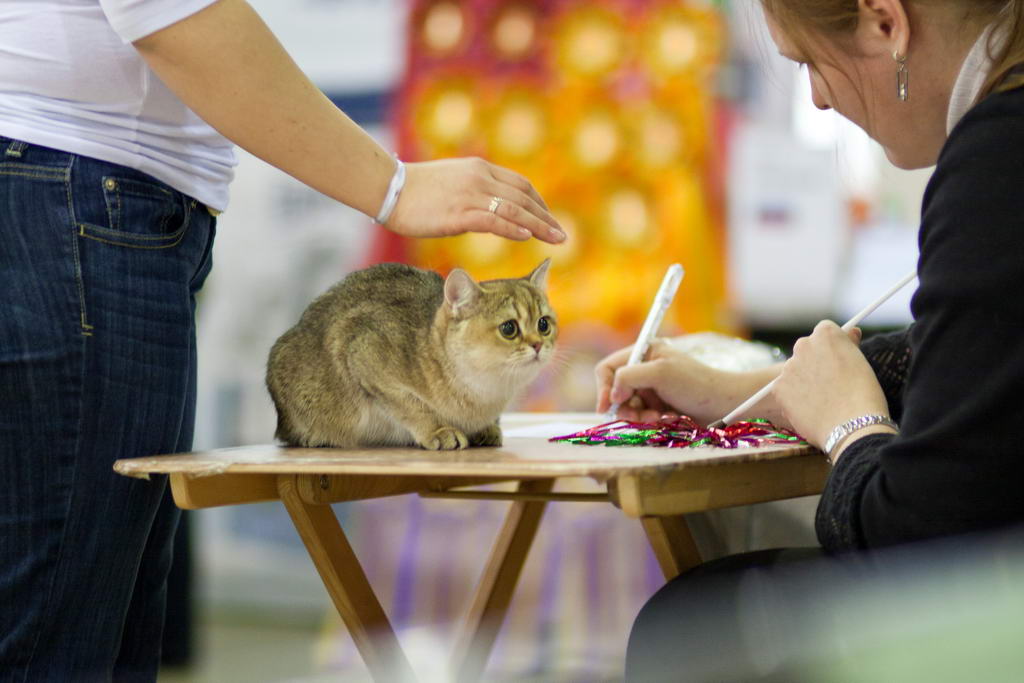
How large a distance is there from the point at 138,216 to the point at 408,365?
32cm

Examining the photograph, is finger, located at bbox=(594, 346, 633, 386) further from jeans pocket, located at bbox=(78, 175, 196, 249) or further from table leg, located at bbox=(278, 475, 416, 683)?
jeans pocket, located at bbox=(78, 175, 196, 249)

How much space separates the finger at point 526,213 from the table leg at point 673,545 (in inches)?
13.2

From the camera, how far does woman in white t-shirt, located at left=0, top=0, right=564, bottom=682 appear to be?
3.00 ft

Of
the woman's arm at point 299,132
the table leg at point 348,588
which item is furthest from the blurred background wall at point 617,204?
the woman's arm at point 299,132

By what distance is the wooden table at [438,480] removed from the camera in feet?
2.56

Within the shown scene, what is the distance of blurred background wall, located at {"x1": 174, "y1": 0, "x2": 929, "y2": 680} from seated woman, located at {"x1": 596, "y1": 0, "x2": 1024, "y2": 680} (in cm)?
135

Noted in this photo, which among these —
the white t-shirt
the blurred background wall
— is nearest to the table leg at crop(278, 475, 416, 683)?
the white t-shirt

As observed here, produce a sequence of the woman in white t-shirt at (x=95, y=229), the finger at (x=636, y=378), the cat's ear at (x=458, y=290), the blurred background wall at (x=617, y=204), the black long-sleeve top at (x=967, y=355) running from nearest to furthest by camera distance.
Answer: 1. the black long-sleeve top at (x=967, y=355)
2. the woman in white t-shirt at (x=95, y=229)
3. the cat's ear at (x=458, y=290)
4. the finger at (x=636, y=378)
5. the blurred background wall at (x=617, y=204)

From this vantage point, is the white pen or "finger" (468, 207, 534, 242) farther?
the white pen

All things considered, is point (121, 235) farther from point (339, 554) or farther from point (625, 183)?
point (625, 183)

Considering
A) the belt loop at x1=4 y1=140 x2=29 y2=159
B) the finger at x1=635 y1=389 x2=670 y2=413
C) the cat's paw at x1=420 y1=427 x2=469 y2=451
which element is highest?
the belt loop at x1=4 y1=140 x2=29 y2=159

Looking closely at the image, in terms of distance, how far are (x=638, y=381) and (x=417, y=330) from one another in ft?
0.95

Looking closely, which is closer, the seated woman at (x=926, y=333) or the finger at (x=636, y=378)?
the seated woman at (x=926, y=333)

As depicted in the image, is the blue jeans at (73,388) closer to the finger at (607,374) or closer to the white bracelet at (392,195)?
the white bracelet at (392,195)
